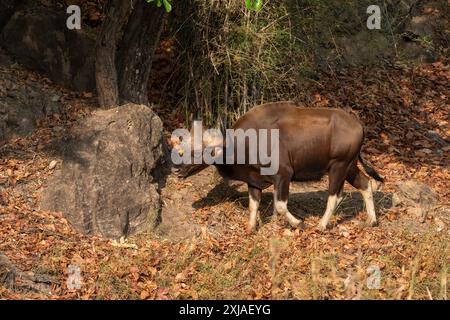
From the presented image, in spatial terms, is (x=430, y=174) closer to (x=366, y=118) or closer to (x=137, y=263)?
(x=366, y=118)

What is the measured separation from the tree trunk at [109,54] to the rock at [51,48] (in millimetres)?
819

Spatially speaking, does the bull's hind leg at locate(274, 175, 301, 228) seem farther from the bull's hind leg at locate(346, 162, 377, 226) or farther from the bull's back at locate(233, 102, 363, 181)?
the bull's hind leg at locate(346, 162, 377, 226)

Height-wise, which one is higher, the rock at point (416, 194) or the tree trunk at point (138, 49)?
the tree trunk at point (138, 49)

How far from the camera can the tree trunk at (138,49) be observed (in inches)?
451

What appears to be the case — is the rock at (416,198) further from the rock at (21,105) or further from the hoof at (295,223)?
the rock at (21,105)

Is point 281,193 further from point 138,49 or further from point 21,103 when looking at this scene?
point 21,103

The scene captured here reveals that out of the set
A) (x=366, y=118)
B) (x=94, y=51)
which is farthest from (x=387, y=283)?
(x=366, y=118)

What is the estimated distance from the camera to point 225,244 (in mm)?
9766

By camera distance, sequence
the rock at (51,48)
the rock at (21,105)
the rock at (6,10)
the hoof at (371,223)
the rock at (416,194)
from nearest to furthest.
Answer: the hoof at (371,223), the rock at (21,105), the rock at (416,194), the rock at (51,48), the rock at (6,10)

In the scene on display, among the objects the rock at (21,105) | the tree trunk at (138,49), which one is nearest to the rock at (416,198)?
the tree trunk at (138,49)

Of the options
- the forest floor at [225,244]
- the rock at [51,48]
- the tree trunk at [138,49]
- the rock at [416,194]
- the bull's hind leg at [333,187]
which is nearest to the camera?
the forest floor at [225,244]

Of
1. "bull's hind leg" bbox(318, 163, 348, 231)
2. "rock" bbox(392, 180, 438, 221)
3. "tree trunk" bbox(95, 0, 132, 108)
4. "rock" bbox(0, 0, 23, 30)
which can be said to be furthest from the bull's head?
"rock" bbox(0, 0, 23, 30)

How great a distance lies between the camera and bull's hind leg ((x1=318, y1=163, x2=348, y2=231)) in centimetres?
1029

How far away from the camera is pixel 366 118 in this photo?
47.6ft
